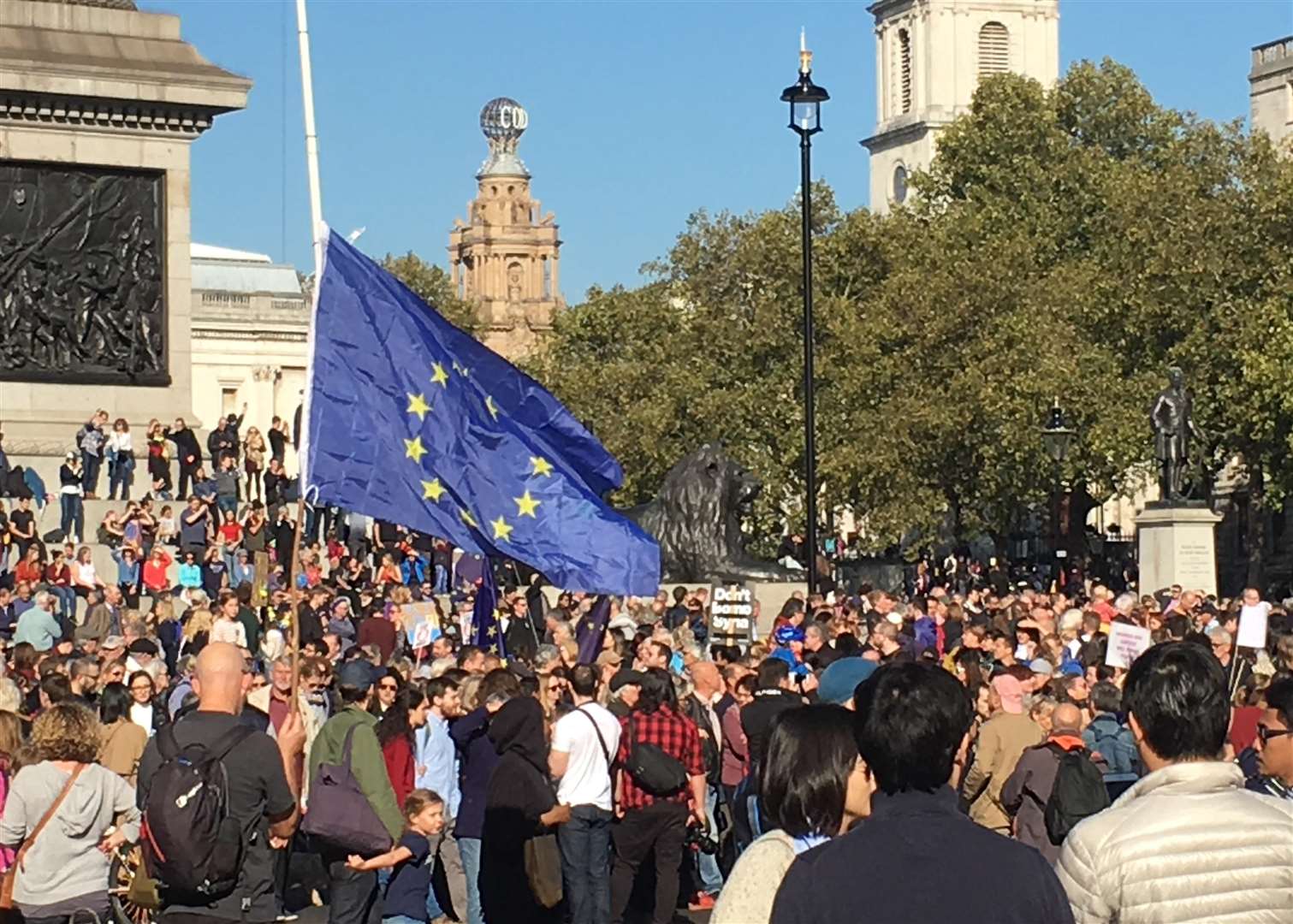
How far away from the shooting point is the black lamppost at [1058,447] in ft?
136

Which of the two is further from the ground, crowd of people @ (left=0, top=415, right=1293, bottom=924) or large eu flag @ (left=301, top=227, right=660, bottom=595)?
large eu flag @ (left=301, top=227, right=660, bottom=595)

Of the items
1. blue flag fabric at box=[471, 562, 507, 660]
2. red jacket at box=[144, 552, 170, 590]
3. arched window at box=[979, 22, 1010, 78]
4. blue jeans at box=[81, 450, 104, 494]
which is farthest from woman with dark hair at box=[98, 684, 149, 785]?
arched window at box=[979, 22, 1010, 78]

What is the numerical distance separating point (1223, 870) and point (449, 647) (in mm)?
15907

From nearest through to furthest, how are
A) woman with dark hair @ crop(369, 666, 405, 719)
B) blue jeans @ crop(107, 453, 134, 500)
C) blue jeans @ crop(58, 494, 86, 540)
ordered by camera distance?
1. woman with dark hair @ crop(369, 666, 405, 719)
2. blue jeans @ crop(58, 494, 86, 540)
3. blue jeans @ crop(107, 453, 134, 500)

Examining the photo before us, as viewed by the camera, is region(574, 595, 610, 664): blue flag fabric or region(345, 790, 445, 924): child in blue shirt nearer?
region(345, 790, 445, 924): child in blue shirt

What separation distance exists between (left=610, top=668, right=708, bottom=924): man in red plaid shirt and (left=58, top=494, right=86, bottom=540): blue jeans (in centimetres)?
1750

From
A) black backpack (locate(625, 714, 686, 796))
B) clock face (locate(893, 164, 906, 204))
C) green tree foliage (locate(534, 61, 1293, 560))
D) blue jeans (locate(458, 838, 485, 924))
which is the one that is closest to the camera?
blue jeans (locate(458, 838, 485, 924))

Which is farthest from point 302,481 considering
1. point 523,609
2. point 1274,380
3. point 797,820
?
point 1274,380

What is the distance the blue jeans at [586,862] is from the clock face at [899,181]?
345ft

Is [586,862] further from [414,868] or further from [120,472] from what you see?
[120,472]

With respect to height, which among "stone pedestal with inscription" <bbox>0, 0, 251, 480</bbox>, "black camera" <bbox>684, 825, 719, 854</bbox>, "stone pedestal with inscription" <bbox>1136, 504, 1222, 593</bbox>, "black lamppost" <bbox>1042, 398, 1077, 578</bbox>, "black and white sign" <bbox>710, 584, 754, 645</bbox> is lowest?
"black camera" <bbox>684, 825, 719, 854</bbox>

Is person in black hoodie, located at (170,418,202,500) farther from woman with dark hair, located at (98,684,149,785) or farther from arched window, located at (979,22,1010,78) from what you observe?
arched window, located at (979,22,1010,78)

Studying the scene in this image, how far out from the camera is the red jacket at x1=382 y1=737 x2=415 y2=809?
1560 centimetres

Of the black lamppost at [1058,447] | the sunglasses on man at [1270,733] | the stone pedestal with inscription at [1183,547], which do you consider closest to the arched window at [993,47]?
the black lamppost at [1058,447]
